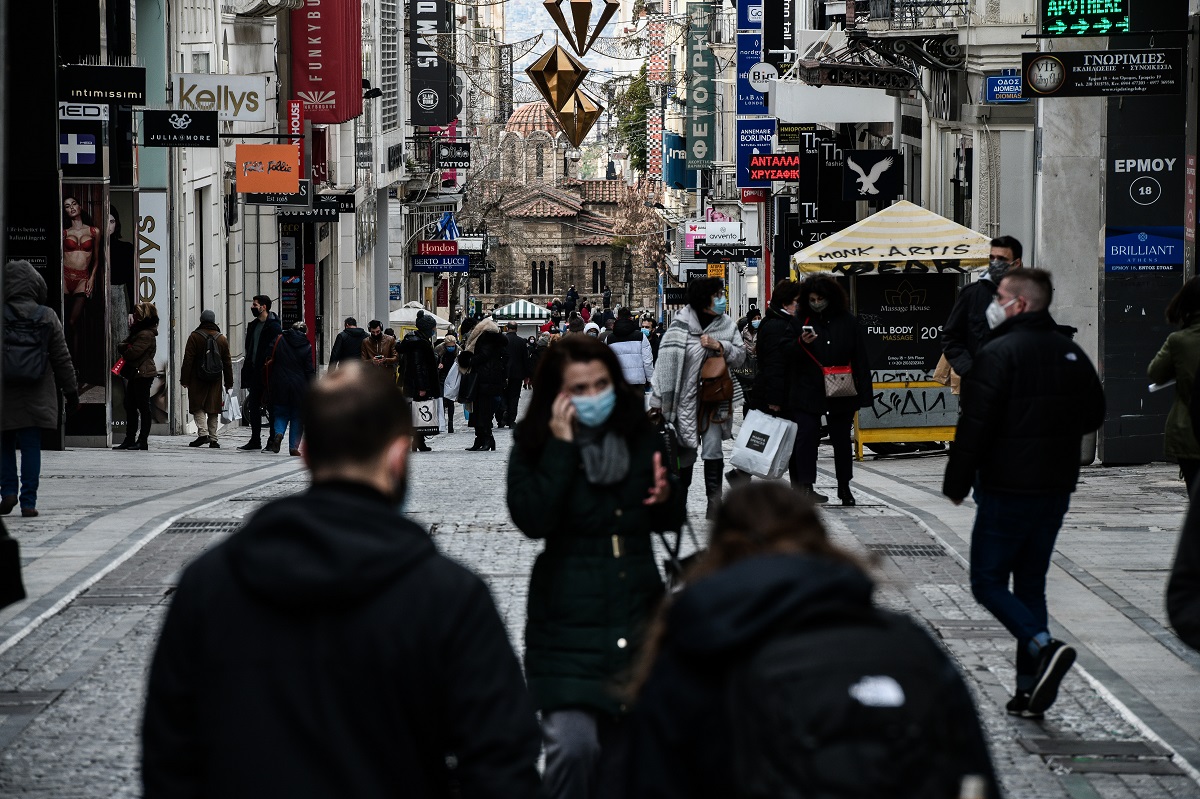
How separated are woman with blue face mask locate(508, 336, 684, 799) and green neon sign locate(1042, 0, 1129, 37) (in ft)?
40.2

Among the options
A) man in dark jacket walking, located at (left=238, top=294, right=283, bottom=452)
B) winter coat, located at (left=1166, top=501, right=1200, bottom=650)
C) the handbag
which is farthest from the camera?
man in dark jacket walking, located at (left=238, top=294, right=283, bottom=452)

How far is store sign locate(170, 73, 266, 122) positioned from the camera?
88.4 ft

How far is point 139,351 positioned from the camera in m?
21.5

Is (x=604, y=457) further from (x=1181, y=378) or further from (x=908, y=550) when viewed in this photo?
(x=908, y=550)

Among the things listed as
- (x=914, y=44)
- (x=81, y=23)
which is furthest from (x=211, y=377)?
(x=914, y=44)

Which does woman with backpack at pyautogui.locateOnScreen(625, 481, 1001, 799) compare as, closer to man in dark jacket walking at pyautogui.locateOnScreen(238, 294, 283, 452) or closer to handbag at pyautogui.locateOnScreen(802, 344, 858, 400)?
handbag at pyautogui.locateOnScreen(802, 344, 858, 400)

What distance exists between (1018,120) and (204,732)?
2169 centimetres

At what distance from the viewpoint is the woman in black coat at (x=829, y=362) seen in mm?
13648

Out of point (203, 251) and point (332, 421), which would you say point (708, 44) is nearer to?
point (203, 251)

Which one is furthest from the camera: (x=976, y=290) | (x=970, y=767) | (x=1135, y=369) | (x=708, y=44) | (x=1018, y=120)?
(x=708, y=44)

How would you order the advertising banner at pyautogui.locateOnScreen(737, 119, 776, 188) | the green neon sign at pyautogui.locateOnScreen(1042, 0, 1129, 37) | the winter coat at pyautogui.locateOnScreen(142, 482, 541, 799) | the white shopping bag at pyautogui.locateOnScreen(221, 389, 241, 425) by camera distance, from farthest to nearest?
the advertising banner at pyautogui.locateOnScreen(737, 119, 776, 188), the white shopping bag at pyautogui.locateOnScreen(221, 389, 241, 425), the green neon sign at pyautogui.locateOnScreen(1042, 0, 1129, 37), the winter coat at pyautogui.locateOnScreen(142, 482, 541, 799)

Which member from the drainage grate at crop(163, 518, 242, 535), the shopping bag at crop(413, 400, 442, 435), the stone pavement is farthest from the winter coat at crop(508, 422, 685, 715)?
the shopping bag at crop(413, 400, 442, 435)

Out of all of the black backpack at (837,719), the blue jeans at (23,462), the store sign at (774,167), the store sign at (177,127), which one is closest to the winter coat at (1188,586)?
the black backpack at (837,719)

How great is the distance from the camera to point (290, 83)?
4322 centimetres
